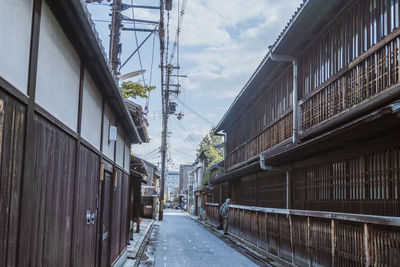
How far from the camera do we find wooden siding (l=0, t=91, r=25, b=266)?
3.44m

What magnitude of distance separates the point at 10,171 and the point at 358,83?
27.7 feet

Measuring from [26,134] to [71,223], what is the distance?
8.82ft

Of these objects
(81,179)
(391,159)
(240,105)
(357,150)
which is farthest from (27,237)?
(240,105)

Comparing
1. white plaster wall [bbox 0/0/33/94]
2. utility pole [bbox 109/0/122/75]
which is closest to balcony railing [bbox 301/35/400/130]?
utility pole [bbox 109/0/122/75]

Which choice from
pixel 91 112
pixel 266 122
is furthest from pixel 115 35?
pixel 266 122

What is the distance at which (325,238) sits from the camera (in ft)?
34.5

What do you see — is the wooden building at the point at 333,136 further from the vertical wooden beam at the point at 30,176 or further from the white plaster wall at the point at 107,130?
the vertical wooden beam at the point at 30,176

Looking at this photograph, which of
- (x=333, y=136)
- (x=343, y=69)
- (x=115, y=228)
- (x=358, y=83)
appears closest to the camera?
(x=333, y=136)

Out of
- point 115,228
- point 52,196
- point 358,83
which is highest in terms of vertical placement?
point 358,83

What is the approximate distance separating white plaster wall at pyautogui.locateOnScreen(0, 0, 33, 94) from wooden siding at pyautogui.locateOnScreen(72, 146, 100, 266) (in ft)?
9.67

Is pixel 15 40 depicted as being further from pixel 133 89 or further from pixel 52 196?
pixel 133 89

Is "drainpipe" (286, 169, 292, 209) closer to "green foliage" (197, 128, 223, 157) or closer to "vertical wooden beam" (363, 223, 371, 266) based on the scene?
"vertical wooden beam" (363, 223, 371, 266)

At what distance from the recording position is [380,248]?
788 centimetres

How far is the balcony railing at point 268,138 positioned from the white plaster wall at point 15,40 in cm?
1215
